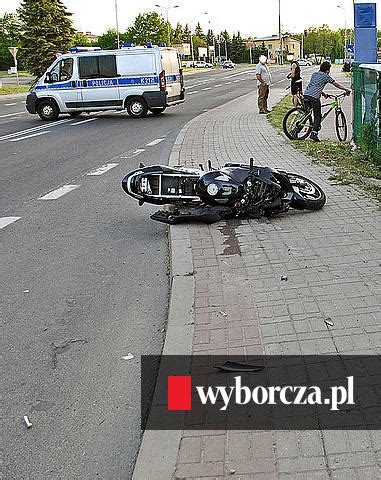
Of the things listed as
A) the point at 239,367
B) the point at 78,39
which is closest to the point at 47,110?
the point at 239,367

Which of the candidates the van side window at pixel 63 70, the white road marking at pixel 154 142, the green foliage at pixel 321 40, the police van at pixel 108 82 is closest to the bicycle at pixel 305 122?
the white road marking at pixel 154 142

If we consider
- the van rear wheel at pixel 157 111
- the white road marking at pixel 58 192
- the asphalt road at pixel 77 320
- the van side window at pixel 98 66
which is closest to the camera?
the asphalt road at pixel 77 320

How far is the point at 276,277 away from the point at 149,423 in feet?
7.86

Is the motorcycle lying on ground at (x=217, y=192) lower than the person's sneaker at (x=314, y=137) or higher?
higher

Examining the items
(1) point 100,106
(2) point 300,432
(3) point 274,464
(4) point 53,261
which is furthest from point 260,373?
(1) point 100,106

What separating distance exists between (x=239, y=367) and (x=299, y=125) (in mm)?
12234

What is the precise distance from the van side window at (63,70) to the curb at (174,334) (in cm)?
1880

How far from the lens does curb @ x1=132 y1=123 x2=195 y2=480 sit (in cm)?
322

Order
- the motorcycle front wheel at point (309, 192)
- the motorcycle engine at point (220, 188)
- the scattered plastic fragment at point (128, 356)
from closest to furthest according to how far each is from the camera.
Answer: the scattered plastic fragment at point (128, 356), the motorcycle engine at point (220, 188), the motorcycle front wheel at point (309, 192)

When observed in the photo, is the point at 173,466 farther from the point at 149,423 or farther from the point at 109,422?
the point at 109,422

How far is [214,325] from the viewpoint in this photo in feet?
15.8

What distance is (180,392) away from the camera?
390 cm

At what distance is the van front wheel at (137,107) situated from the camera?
82.7ft

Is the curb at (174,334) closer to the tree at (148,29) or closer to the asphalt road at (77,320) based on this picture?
the asphalt road at (77,320)
